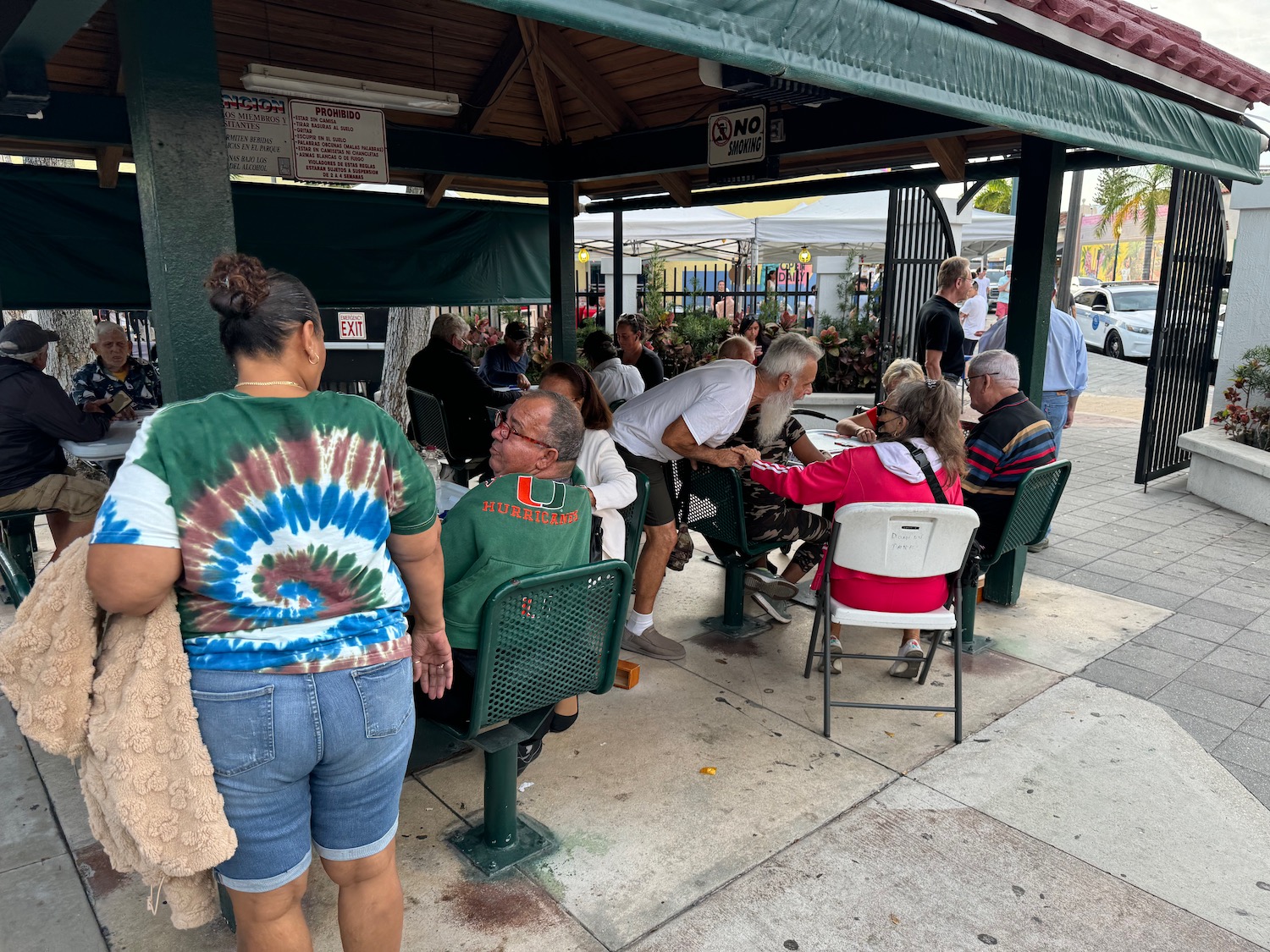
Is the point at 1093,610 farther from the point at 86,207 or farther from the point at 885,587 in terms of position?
the point at 86,207

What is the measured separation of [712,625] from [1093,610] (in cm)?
215

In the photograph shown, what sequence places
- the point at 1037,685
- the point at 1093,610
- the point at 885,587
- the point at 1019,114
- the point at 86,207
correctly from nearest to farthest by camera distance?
the point at 1019,114 → the point at 885,587 → the point at 1037,685 → the point at 1093,610 → the point at 86,207

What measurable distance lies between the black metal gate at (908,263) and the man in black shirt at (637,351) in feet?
11.3

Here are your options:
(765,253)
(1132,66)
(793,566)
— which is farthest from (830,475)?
(765,253)

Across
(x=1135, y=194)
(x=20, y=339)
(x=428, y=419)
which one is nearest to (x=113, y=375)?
(x=20, y=339)

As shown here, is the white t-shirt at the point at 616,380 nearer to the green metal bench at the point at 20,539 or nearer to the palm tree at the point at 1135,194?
the green metal bench at the point at 20,539

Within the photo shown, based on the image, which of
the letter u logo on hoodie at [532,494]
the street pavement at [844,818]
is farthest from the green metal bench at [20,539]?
the letter u logo on hoodie at [532,494]

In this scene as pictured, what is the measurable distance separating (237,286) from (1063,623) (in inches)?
175

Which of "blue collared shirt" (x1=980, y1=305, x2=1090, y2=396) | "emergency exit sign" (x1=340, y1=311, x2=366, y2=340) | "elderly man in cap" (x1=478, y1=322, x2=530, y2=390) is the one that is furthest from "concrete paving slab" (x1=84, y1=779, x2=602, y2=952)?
"emergency exit sign" (x1=340, y1=311, x2=366, y2=340)

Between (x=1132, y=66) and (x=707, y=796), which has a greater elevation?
(x=1132, y=66)

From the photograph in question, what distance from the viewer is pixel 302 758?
163 cm

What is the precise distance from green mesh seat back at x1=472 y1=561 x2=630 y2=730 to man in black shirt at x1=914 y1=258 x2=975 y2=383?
4.21 m

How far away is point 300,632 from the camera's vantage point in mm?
1613

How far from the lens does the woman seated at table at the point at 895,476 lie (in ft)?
11.4
